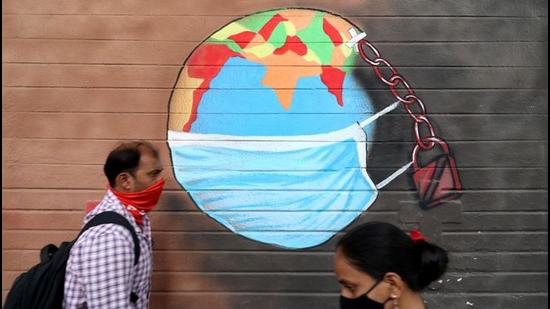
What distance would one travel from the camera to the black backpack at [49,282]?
3.32 metres

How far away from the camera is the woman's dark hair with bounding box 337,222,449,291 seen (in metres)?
2.48

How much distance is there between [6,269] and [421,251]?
3012 millimetres

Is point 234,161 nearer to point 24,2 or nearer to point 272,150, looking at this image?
point 272,150

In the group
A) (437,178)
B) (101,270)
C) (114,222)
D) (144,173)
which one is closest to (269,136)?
(437,178)

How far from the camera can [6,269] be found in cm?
468

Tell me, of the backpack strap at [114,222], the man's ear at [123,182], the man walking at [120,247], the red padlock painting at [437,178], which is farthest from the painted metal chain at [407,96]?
the backpack strap at [114,222]

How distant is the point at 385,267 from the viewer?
248cm

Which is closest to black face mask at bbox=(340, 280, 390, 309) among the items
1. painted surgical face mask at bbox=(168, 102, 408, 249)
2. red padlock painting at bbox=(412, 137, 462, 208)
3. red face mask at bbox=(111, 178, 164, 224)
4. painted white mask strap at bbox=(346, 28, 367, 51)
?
red face mask at bbox=(111, 178, 164, 224)

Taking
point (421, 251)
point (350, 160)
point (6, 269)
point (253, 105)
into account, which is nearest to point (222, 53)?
point (253, 105)

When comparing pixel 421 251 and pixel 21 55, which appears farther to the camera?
pixel 21 55

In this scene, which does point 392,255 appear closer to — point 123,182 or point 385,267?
point 385,267

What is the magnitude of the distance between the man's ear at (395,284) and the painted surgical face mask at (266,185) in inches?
85.0

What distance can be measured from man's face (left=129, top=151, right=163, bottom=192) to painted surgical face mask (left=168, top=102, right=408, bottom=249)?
1133 millimetres

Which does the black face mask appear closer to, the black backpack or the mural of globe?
Answer: the black backpack
